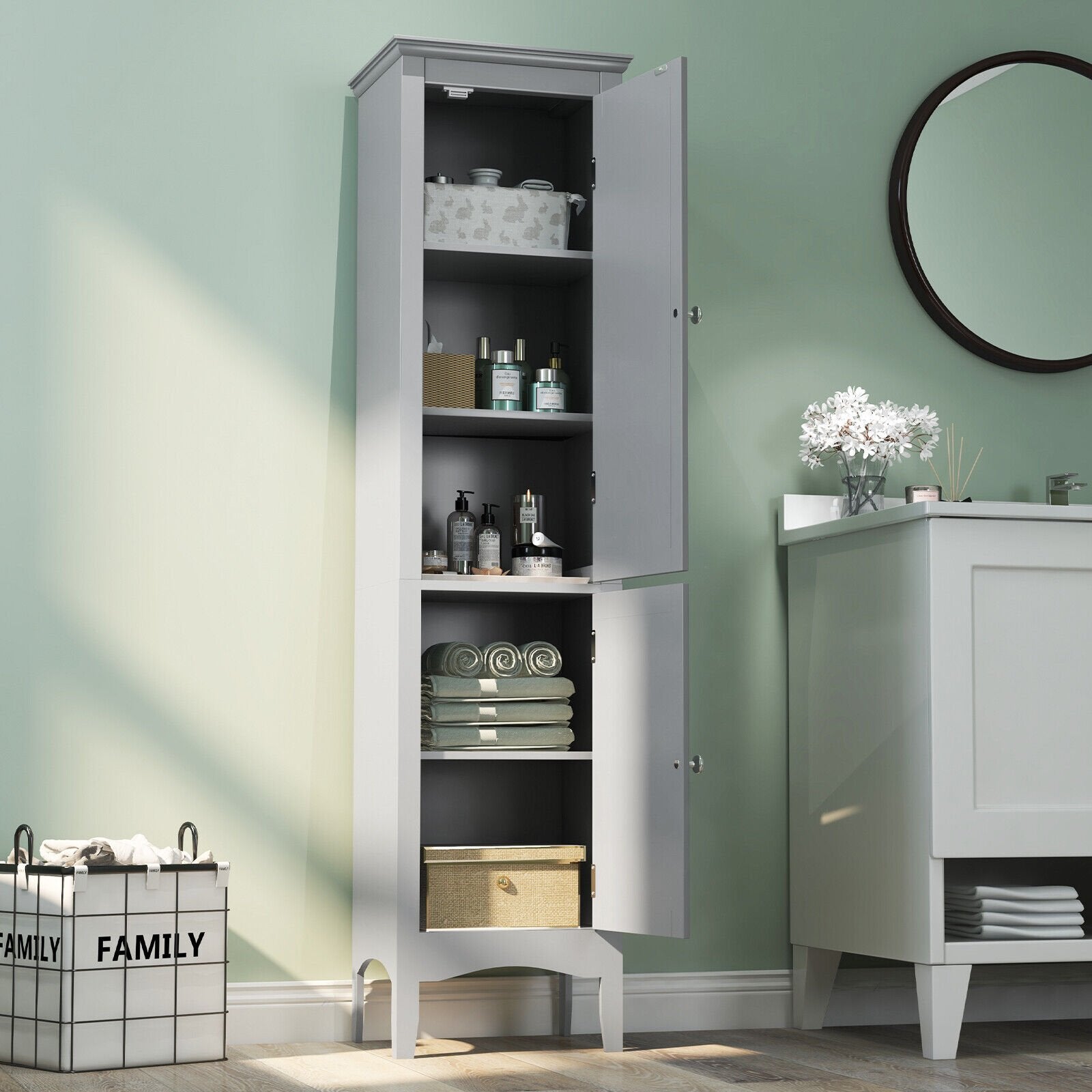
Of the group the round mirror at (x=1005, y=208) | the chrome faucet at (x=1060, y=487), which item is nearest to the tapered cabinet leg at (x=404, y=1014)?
the chrome faucet at (x=1060, y=487)

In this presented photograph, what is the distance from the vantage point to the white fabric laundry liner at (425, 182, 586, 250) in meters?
2.89

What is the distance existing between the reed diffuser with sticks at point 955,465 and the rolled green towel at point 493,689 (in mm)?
1005

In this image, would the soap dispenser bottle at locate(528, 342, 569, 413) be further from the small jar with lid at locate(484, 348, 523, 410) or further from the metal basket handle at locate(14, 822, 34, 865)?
the metal basket handle at locate(14, 822, 34, 865)

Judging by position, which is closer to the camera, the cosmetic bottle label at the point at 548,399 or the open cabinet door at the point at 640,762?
the open cabinet door at the point at 640,762

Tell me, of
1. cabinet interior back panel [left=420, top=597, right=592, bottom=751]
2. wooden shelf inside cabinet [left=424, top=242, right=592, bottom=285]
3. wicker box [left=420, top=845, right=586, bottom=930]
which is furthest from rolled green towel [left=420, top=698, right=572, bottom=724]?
wooden shelf inside cabinet [left=424, top=242, right=592, bottom=285]

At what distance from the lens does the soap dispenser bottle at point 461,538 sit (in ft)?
9.64

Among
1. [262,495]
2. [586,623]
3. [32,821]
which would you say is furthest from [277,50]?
[32,821]

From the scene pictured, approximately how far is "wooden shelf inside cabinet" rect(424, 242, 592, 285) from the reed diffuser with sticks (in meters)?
0.90

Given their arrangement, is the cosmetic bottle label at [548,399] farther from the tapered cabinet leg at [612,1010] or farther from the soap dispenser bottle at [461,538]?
the tapered cabinet leg at [612,1010]

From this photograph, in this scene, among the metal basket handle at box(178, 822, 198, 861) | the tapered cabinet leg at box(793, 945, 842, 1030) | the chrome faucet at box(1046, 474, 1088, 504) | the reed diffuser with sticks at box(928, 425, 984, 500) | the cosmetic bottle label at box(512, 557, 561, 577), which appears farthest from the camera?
the reed diffuser with sticks at box(928, 425, 984, 500)

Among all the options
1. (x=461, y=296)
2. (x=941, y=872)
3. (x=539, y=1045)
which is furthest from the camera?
(x=461, y=296)

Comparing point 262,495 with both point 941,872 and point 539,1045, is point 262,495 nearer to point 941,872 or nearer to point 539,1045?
point 539,1045

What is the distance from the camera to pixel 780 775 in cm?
319

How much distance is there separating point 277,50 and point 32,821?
61.4 inches
